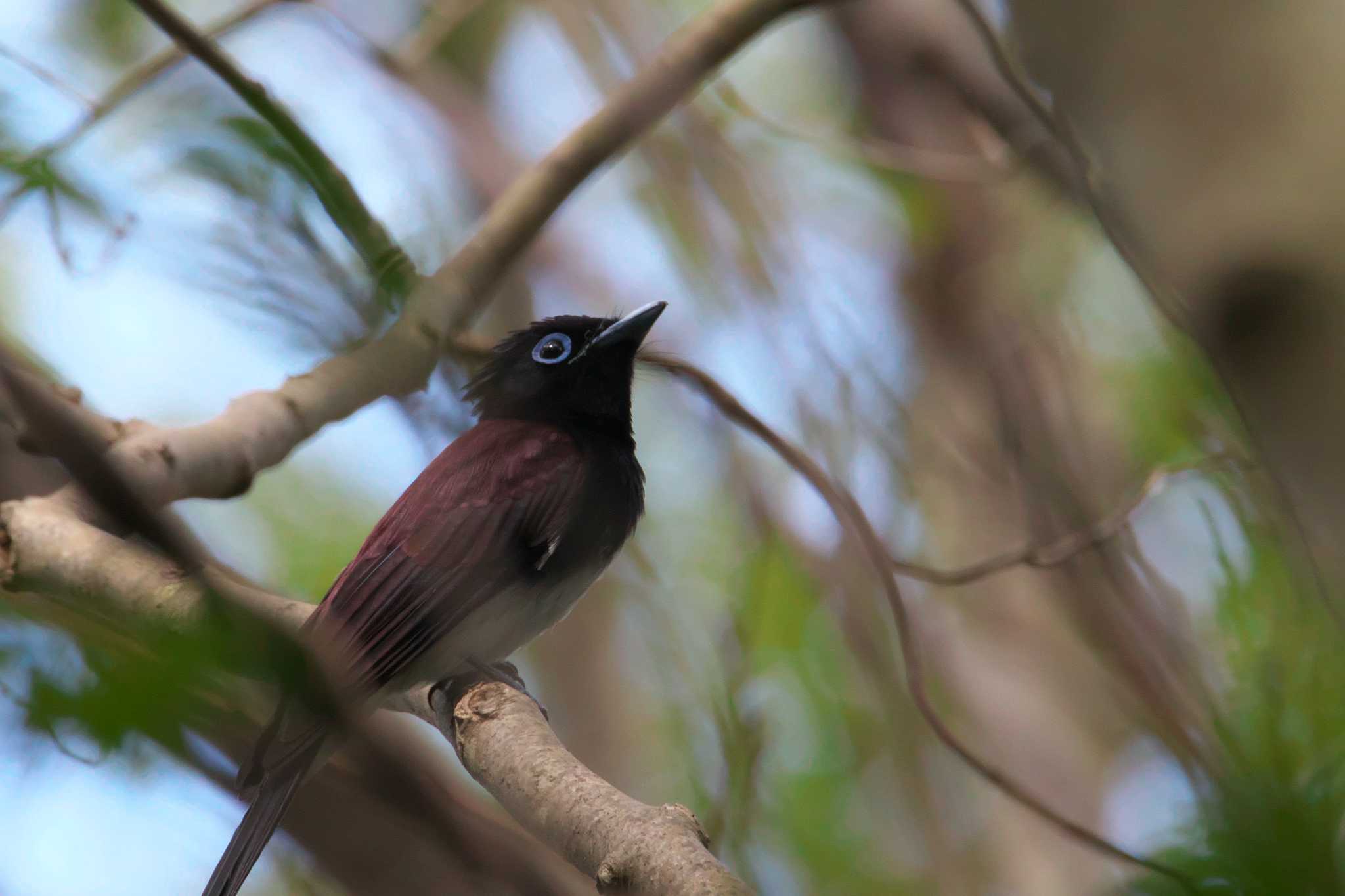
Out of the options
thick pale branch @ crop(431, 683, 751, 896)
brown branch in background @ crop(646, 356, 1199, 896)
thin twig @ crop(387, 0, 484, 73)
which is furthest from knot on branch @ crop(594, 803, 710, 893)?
thin twig @ crop(387, 0, 484, 73)

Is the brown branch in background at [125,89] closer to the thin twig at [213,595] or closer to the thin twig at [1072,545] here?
the thin twig at [213,595]

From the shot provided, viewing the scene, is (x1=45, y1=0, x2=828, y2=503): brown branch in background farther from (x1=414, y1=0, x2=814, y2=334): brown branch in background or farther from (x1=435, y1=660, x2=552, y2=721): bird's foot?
(x1=435, y1=660, x2=552, y2=721): bird's foot

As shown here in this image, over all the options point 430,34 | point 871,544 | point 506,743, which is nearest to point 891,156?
point 430,34

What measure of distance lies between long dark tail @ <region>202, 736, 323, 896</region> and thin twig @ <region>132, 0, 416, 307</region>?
1166 mm

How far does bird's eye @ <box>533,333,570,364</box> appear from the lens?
14.1 ft

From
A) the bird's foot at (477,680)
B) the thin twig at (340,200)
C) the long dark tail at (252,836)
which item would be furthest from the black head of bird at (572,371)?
the thin twig at (340,200)

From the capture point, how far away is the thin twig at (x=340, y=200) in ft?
4.75

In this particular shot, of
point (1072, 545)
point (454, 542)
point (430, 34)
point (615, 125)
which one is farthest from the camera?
point (430, 34)

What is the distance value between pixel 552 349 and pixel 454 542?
3.10 feet

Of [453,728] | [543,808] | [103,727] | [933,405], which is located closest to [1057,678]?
[933,405]

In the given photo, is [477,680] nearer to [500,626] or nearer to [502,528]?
[500,626]

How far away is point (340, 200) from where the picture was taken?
149 cm

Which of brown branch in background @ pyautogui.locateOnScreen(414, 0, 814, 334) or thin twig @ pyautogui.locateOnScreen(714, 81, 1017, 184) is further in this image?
thin twig @ pyautogui.locateOnScreen(714, 81, 1017, 184)

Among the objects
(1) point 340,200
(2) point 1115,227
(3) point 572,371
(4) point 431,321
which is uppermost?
(3) point 572,371
